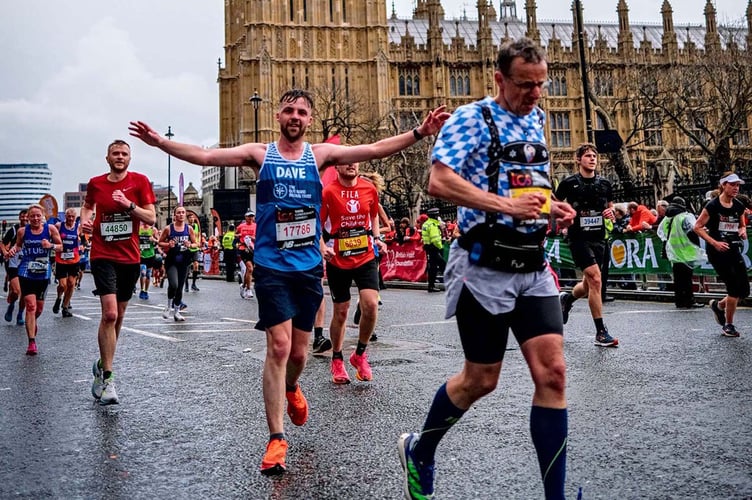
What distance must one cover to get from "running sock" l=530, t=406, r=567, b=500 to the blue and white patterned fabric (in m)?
0.73

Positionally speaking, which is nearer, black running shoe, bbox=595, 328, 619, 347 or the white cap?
black running shoe, bbox=595, 328, 619, 347

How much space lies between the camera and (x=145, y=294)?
1928 centimetres

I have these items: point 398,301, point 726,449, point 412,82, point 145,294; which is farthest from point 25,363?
point 412,82

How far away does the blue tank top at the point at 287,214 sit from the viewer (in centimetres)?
410

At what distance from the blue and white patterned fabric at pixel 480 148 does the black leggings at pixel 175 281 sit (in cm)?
1032

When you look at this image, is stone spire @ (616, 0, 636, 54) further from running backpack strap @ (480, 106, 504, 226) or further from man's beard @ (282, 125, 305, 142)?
running backpack strap @ (480, 106, 504, 226)

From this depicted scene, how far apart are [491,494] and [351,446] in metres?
1.09

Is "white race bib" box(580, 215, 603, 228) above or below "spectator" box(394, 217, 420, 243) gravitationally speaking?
below

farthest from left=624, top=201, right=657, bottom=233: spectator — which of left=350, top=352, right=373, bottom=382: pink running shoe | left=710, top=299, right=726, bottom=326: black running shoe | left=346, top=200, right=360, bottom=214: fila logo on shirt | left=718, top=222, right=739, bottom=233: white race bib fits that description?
left=350, top=352, right=373, bottom=382: pink running shoe

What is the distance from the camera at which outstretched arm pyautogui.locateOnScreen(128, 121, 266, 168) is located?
4.12 m

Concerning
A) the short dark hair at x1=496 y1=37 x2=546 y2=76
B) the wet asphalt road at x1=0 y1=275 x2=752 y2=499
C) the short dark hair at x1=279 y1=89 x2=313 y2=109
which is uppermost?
the short dark hair at x1=279 y1=89 x2=313 y2=109

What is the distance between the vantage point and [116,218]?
605cm

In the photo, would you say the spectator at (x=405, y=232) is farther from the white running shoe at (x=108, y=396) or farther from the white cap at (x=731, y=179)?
the white running shoe at (x=108, y=396)

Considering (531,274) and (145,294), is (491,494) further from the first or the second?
(145,294)
